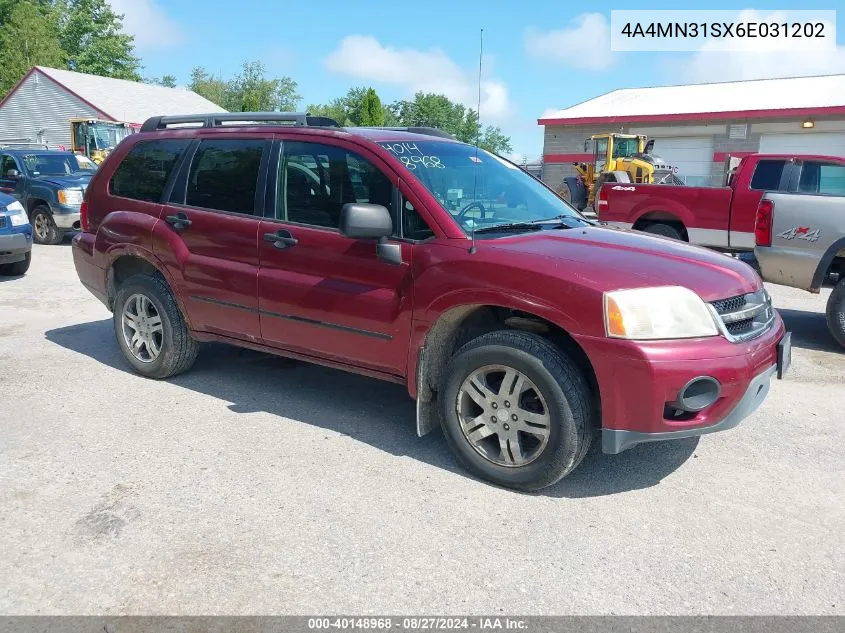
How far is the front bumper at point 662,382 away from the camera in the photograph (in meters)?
3.32

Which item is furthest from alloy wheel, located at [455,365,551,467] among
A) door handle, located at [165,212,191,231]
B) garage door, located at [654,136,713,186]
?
garage door, located at [654,136,713,186]

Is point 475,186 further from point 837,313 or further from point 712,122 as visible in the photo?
point 712,122

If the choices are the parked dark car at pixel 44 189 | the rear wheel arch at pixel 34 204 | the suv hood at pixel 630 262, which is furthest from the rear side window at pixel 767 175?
the rear wheel arch at pixel 34 204

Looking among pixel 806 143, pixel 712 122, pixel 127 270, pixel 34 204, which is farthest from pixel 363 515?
pixel 712 122

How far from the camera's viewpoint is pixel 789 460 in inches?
166

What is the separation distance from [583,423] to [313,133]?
2.50 meters

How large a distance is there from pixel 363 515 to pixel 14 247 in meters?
8.27

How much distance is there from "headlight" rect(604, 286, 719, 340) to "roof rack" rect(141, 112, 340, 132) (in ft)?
8.00

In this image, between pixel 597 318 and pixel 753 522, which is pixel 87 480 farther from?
pixel 753 522

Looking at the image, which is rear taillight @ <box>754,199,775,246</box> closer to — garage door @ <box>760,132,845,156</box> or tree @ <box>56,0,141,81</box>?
garage door @ <box>760,132,845,156</box>

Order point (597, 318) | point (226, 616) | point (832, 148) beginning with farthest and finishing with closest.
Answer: point (832, 148) < point (597, 318) < point (226, 616)

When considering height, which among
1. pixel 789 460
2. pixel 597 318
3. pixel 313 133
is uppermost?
pixel 313 133

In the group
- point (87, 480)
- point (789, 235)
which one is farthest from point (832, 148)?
point (87, 480)

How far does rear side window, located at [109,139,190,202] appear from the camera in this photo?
5.36m
